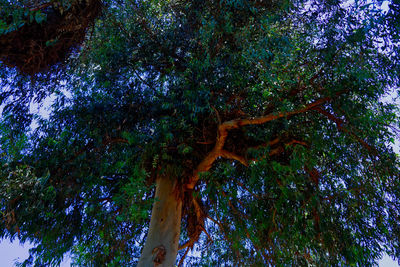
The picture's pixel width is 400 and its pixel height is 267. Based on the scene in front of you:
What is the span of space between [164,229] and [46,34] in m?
3.25

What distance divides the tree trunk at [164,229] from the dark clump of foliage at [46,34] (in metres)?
2.59

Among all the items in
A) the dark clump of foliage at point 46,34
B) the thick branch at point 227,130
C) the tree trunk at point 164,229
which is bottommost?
the tree trunk at point 164,229

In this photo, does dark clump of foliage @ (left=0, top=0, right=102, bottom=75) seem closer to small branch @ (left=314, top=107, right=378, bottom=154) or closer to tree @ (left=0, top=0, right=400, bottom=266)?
tree @ (left=0, top=0, right=400, bottom=266)

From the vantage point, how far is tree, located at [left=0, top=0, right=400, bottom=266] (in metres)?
3.99

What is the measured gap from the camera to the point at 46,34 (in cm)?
437

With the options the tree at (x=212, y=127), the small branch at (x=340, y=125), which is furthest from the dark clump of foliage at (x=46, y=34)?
the small branch at (x=340, y=125)

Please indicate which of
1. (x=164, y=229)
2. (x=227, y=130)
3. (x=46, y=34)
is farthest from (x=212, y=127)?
(x=46, y=34)

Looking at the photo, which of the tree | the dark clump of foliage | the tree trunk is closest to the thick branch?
the tree

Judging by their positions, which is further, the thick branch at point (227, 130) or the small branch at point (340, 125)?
the small branch at point (340, 125)

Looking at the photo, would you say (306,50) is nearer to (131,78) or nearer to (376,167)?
(376,167)

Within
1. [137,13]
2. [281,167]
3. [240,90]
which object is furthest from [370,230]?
[137,13]

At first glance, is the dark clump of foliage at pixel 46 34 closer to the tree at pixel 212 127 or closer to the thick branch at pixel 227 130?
the tree at pixel 212 127

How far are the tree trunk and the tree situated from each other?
0.06 ft

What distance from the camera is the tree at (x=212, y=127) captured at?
13.1ft
